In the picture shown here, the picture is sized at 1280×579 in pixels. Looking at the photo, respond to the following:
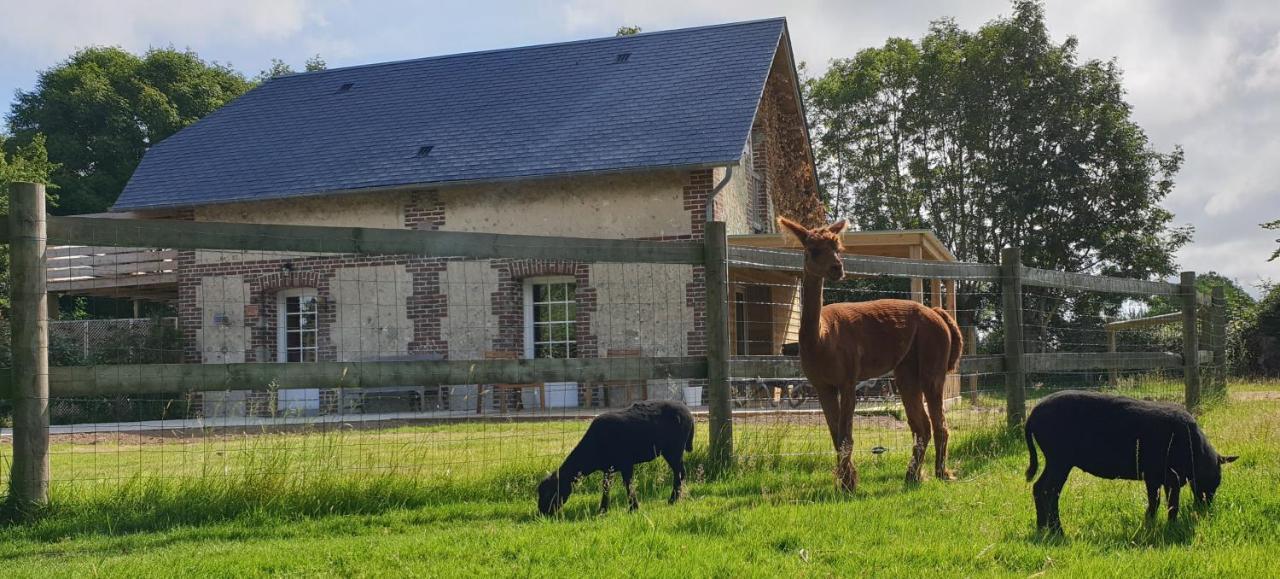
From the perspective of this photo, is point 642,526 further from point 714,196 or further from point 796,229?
point 714,196

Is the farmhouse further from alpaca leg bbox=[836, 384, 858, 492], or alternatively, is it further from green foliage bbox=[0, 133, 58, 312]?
alpaca leg bbox=[836, 384, 858, 492]

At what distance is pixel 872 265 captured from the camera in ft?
25.3

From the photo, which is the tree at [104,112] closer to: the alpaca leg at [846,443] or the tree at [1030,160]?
the tree at [1030,160]

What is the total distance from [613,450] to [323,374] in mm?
1749

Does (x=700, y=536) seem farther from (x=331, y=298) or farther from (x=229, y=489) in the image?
(x=331, y=298)

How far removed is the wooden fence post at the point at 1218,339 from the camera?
12.0 metres

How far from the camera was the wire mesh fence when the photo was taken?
6.11 metres

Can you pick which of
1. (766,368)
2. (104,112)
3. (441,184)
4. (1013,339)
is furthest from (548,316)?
(104,112)

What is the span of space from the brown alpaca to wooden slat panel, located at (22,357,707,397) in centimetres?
107

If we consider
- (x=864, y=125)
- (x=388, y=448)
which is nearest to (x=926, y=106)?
(x=864, y=125)

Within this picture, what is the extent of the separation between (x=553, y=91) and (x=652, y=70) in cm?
190

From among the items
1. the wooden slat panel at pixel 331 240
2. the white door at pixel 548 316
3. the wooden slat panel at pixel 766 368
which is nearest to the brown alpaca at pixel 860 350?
the wooden slat panel at pixel 766 368

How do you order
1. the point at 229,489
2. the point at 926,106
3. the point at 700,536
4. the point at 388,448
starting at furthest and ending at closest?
the point at 926,106 → the point at 388,448 → the point at 229,489 → the point at 700,536

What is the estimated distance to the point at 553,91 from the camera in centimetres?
1975
